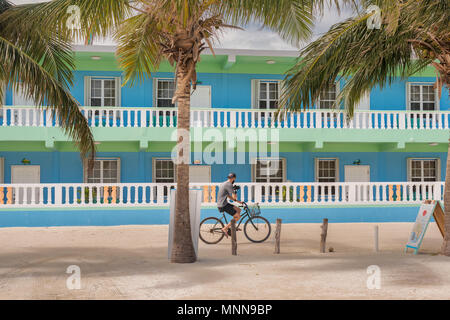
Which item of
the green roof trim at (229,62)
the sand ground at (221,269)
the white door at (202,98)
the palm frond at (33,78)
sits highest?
the green roof trim at (229,62)

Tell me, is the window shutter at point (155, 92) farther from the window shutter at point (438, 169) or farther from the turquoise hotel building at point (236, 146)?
the window shutter at point (438, 169)

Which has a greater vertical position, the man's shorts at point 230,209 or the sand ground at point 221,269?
the man's shorts at point 230,209

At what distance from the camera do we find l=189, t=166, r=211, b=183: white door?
779 inches

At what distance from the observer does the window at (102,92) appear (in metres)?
19.5

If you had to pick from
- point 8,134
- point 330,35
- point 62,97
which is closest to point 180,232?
point 62,97

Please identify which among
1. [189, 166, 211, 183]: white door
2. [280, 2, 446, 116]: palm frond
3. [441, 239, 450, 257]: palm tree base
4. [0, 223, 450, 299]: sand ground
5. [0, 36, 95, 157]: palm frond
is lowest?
[0, 223, 450, 299]: sand ground

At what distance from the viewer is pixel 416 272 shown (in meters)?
8.25

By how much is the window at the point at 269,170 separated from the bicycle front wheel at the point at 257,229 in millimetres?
7584

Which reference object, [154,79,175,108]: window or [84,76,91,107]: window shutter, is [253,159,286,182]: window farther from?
[84,76,91,107]: window shutter

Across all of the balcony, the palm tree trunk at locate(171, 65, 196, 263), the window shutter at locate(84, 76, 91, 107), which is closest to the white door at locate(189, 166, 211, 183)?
the balcony

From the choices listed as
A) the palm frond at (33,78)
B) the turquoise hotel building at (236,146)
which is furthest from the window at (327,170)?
the palm frond at (33,78)

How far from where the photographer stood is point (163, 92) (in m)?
19.9

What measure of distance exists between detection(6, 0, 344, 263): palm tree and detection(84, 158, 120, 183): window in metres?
9.37
